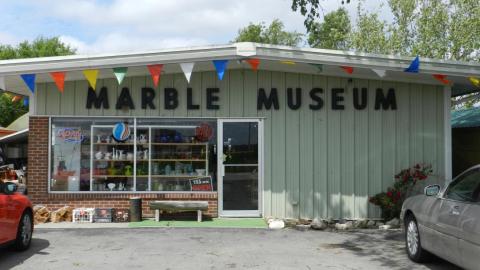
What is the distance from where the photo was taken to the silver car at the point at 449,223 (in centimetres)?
580

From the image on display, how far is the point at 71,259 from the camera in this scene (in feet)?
25.4

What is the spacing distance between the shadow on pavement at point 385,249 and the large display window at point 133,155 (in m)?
3.61

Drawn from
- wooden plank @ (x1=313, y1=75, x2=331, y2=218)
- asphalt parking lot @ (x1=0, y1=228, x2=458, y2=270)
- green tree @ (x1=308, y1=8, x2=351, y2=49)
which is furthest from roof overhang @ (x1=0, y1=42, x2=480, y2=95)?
green tree @ (x1=308, y1=8, x2=351, y2=49)

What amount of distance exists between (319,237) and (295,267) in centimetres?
258

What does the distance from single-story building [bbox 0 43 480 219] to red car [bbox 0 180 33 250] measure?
3.36 meters

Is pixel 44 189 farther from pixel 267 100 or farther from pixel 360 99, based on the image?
pixel 360 99

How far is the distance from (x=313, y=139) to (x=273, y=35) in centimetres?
3320

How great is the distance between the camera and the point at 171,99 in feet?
38.1

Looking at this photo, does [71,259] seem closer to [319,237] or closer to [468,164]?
[319,237]

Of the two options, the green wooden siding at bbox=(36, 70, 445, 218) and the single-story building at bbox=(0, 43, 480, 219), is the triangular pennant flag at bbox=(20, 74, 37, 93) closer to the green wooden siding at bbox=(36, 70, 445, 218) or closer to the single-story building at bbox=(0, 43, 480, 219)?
the single-story building at bbox=(0, 43, 480, 219)

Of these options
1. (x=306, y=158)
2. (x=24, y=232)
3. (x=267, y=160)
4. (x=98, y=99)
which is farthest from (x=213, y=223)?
(x=24, y=232)

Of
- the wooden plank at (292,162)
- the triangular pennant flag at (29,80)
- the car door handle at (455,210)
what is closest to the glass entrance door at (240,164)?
the wooden plank at (292,162)

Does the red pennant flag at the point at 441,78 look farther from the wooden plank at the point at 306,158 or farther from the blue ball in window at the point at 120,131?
the blue ball in window at the point at 120,131

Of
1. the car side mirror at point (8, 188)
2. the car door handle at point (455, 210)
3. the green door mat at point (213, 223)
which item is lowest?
the green door mat at point (213, 223)
